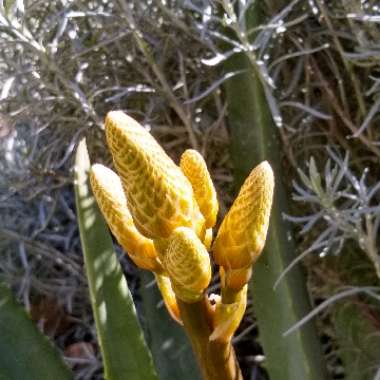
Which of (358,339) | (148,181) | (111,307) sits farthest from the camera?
(358,339)

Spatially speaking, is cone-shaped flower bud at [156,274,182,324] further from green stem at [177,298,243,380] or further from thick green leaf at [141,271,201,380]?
thick green leaf at [141,271,201,380]

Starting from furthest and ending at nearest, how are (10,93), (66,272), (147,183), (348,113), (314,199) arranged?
1. (66,272)
2. (10,93)
3. (348,113)
4. (314,199)
5. (147,183)

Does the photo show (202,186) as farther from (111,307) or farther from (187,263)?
(111,307)

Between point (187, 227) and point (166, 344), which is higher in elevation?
point (187, 227)

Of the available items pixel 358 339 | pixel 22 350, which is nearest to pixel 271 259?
pixel 358 339

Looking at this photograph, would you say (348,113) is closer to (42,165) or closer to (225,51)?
(225,51)

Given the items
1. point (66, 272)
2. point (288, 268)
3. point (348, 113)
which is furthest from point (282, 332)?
point (66, 272)
